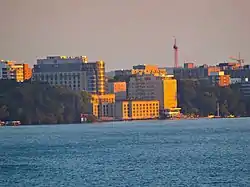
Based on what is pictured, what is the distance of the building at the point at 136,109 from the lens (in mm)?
147500

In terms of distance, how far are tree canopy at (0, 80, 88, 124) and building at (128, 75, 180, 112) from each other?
53.8 feet

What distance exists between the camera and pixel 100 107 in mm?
146500

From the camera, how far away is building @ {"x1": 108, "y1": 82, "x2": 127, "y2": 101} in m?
161

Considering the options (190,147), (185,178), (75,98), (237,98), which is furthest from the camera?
(237,98)

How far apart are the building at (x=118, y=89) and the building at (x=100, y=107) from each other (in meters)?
10.6

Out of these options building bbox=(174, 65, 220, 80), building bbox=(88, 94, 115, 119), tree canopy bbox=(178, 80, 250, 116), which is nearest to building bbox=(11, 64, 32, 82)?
tree canopy bbox=(178, 80, 250, 116)

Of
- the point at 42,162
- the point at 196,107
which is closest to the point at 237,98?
the point at 196,107

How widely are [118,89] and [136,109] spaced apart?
14.4 m

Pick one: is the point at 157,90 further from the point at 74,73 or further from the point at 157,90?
the point at 74,73

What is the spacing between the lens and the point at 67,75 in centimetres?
16350

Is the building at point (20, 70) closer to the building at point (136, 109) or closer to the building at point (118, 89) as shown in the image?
the building at point (118, 89)

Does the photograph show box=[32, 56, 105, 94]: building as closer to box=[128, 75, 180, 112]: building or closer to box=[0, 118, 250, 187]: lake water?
box=[128, 75, 180, 112]: building

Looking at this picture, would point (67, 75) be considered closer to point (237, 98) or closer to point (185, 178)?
point (237, 98)

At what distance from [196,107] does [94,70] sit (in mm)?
15485
